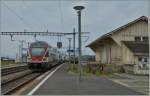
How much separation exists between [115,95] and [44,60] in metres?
22.3

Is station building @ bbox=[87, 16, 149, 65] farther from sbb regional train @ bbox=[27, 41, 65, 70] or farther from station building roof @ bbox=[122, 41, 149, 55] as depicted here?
sbb regional train @ bbox=[27, 41, 65, 70]

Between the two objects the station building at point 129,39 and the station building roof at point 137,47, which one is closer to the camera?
the station building roof at point 137,47

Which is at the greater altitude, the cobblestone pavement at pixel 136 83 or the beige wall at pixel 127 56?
the beige wall at pixel 127 56

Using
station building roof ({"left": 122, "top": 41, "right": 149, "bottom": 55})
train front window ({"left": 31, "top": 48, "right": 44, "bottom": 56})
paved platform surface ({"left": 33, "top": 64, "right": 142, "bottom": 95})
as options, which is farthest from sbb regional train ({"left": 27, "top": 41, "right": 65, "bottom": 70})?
paved platform surface ({"left": 33, "top": 64, "right": 142, "bottom": 95})

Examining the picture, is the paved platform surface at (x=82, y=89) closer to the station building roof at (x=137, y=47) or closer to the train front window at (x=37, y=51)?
the station building roof at (x=137, y=47)

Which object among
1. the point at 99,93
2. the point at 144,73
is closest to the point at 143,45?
the point at 144,73

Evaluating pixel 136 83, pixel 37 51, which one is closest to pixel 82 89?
pixel 136 83

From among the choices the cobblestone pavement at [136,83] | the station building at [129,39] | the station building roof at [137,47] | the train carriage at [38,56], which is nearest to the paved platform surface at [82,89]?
the cobblestone pavement at [136,83]

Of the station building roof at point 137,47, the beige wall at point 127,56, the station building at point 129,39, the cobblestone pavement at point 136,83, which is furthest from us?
the station building at point 129,39

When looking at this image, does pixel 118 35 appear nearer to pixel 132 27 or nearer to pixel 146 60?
pixel 132 27

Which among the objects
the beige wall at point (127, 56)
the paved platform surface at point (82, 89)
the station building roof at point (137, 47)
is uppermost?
the station building roof at point (137, 47)

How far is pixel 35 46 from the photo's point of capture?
3688 cm

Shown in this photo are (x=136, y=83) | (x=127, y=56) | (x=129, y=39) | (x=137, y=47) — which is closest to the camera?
(x=136, y=83)

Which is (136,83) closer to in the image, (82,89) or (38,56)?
(82,89)
